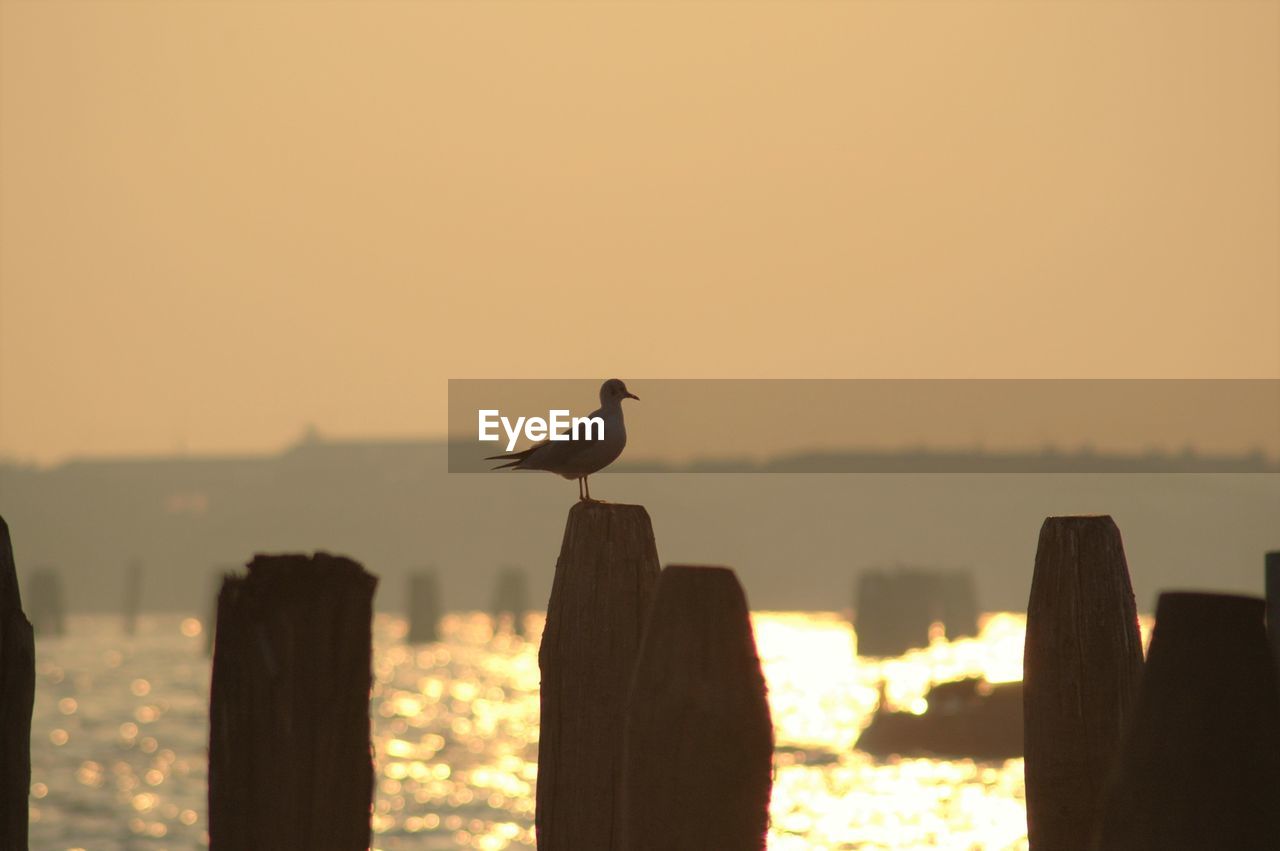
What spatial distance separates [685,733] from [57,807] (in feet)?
237

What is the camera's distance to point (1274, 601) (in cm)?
884

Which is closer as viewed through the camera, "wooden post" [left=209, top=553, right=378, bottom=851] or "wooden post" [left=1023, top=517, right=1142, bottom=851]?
"wooden post" [left=209, top=553, right=378, bottom=851]

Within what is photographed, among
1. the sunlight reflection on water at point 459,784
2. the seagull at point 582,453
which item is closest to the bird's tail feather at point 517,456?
the seagull at point 582,453

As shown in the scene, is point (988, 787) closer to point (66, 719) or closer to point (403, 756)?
point (403, 756)

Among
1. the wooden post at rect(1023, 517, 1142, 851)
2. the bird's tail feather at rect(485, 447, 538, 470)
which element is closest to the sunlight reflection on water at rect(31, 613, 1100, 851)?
the bird's tail feather at rect(485, 447, 538, 470)

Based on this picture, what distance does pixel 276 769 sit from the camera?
25.6 feet

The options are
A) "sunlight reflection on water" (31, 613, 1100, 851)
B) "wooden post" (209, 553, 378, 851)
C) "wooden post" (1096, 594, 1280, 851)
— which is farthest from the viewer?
"sunlight reflection on water" (31, 613, 1100, 851)

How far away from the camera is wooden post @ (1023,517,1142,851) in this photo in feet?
26.8

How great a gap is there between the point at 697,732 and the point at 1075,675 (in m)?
1.71

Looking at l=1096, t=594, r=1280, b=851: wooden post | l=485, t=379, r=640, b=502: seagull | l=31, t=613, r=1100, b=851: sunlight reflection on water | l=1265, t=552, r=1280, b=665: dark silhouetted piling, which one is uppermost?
l=485, t=379, r=640, b=502: seagull

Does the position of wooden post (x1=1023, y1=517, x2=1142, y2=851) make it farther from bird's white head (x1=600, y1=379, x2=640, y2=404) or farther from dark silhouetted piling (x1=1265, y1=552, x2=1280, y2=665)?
bird's white head (x1=600, y1=379, x2=640, y2=404)

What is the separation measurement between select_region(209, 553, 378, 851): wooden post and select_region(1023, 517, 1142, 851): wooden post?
2718mm

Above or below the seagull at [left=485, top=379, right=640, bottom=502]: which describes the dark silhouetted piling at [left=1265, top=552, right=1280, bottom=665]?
below

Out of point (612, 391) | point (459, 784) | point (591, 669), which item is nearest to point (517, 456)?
point (612, 391)
